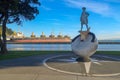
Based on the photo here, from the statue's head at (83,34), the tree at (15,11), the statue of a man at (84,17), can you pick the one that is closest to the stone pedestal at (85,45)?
the statue's head at (83,34)

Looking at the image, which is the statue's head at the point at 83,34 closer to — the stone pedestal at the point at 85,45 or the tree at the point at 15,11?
the stone pedestal at the point at 85,45

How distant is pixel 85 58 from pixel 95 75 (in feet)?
15.4

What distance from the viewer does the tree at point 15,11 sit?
77.7 feet

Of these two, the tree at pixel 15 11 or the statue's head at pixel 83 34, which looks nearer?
the statue's head at pixel 83 34

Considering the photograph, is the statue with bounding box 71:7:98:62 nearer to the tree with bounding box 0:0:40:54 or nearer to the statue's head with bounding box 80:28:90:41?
the statue's head with bounding box 80:28:90:41

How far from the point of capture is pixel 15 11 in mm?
25156

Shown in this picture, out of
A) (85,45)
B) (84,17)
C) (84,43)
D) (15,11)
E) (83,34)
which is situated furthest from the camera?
(15,11)

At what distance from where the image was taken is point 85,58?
1593 centimetres

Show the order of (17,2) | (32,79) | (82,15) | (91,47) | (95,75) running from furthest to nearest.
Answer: (17,2), (82,15), (91,47), (95,75), (32,79)

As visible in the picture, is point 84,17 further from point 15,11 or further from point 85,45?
point 15,11

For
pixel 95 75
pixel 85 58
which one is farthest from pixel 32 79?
pixel 85 58

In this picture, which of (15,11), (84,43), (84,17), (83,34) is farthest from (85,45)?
(15,11)

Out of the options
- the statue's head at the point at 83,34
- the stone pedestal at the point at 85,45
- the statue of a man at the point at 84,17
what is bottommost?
the stone pedestal at the point at 85,45

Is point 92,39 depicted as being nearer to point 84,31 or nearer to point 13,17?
point 84,31
